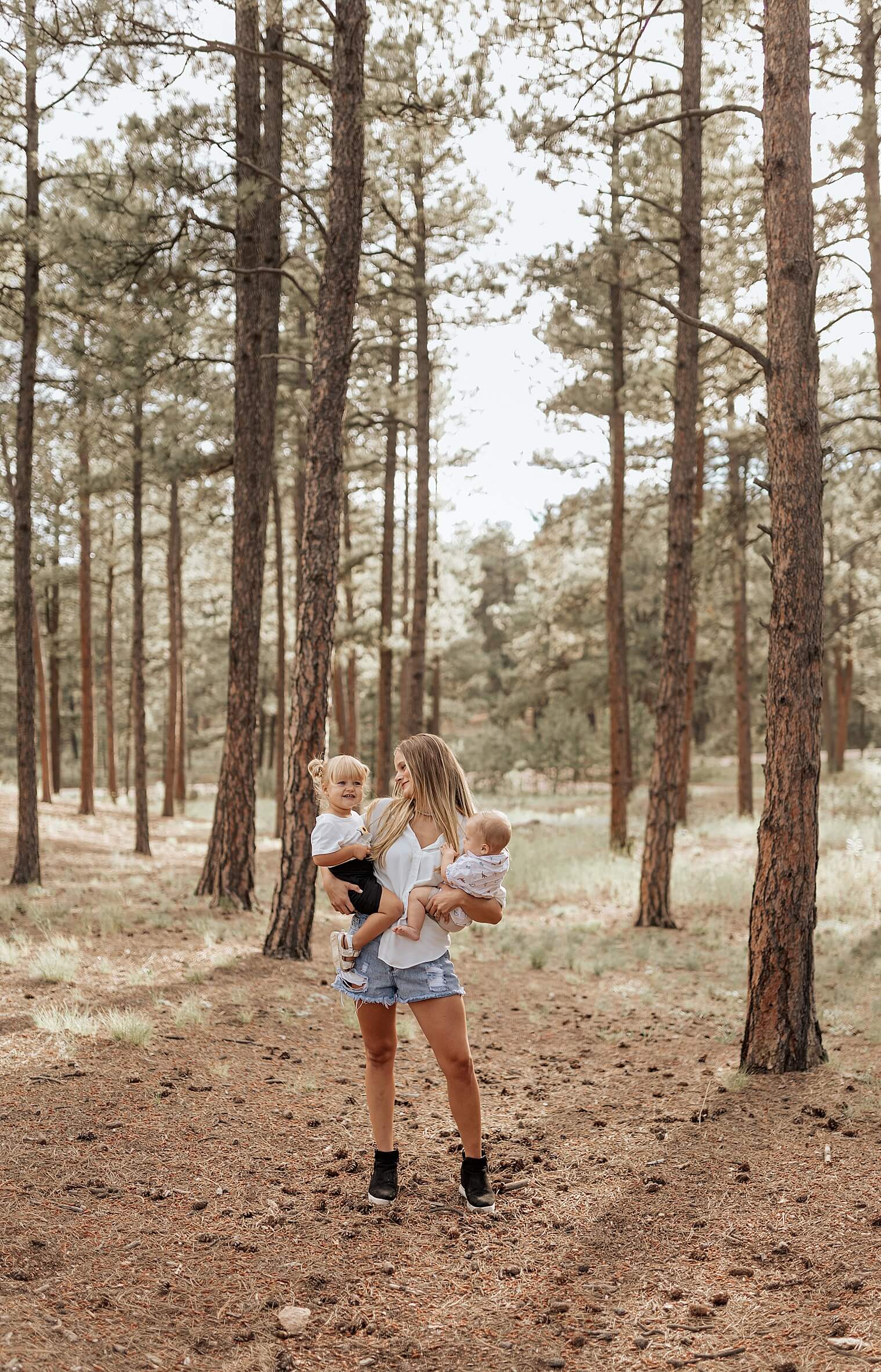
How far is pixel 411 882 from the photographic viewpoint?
12.8 feet

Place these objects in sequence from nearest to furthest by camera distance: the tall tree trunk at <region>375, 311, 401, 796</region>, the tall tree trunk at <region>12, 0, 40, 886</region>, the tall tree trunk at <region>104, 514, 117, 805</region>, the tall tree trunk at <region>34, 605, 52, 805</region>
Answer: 1. the tall tree trunk at <region>12, 0, 40, 886</region>
2. the tall tree trunk at <region>375, 311, 401, 796</region>
3. the tall tree trunk at <region>34, 605, 52, 805</region>
4. the tall tree trunk at <region>104, 514, 117, 805</region>

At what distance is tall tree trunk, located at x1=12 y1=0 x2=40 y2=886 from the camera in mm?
10812

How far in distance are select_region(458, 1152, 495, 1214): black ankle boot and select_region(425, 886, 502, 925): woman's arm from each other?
106 cm

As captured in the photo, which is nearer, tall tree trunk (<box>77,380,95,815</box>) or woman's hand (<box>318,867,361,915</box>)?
woman's hand (<box>318,867,361,915</box>)

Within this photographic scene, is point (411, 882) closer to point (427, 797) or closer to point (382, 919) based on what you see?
point (382, 919)

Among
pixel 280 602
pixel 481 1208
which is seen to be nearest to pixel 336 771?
pixel 481 1208

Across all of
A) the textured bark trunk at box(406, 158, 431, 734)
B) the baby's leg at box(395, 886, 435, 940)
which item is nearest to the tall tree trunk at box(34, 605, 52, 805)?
the textured bark trunk at box(406, 158, 431, 734)

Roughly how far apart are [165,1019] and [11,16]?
8.28 meters

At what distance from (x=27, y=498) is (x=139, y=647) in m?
4.49

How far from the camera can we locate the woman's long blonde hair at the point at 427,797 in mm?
3949

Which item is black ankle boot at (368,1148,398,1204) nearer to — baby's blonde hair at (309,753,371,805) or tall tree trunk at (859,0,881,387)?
baby's blonde hair at (309,753,371,805)

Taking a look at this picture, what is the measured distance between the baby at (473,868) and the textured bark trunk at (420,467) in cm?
1049

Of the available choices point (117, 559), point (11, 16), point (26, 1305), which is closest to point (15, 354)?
point (11, 16)

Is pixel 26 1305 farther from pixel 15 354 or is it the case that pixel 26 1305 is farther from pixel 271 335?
pixel 15 354
